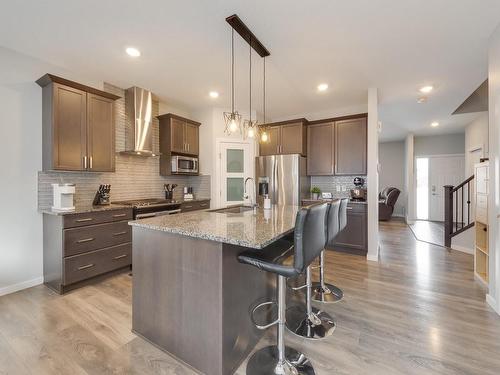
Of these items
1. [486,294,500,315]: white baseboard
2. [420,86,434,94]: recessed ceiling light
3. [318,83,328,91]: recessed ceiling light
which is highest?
[318,83,328,91]: recessed ceiling light

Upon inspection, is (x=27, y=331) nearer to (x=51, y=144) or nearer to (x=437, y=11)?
(x=51, y=144)

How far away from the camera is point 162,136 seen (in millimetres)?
4309

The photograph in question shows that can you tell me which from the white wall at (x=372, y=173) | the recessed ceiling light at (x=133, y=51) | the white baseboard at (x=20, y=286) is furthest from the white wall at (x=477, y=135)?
the white baseboard at (x=20, y=286)

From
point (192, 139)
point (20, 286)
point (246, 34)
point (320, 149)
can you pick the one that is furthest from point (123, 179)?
point (320, 149)

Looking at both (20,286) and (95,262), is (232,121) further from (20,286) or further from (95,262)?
(20,286)

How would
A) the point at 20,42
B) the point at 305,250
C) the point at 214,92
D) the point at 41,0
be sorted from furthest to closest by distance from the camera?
the point at 214,92 < the point at 20,42 < the point at 41,0 < the point at 305,250

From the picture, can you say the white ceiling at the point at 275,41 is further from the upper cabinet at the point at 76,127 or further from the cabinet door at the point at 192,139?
the cabinet door at the point at 192,139

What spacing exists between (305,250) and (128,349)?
Result: 1.53 meters

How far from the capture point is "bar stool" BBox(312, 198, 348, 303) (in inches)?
78.3

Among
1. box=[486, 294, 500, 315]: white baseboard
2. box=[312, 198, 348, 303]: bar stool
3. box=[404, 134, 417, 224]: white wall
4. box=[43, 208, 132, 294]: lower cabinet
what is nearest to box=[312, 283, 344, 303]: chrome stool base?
box=[312, 198, 348, 303]: bar stool

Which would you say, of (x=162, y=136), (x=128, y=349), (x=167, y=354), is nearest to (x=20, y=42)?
(x=162, y=136)

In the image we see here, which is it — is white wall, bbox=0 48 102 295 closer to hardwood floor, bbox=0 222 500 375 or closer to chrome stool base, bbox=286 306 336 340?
hardwood floor, bbox=0 222 500 375

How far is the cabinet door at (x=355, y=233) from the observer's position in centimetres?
392

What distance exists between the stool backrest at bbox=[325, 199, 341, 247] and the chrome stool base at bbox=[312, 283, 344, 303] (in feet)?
2.64
